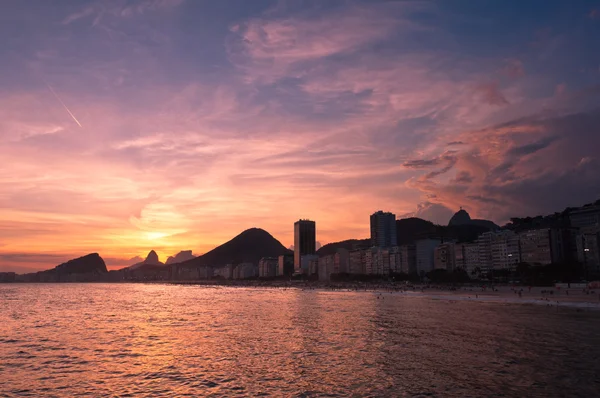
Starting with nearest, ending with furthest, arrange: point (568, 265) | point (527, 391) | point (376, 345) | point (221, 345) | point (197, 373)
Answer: point (527, 391)
point (197, 373)
point (376, 345)
point (221, 345)
point (568, 265)

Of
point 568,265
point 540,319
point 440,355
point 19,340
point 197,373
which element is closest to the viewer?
point 197,373

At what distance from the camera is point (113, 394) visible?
29.0m

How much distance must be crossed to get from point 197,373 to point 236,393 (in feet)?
24.2

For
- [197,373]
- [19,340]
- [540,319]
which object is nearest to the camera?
[197,373]

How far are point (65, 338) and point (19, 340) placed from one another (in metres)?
5.35

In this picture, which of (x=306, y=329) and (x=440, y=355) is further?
(x=306, y=329)

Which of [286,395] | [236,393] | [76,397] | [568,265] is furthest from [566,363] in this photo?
[568,265]

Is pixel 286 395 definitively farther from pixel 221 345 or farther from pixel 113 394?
pixel 221 345

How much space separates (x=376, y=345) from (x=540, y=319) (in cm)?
3495

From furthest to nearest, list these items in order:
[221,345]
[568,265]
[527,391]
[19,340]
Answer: [568,265]
[19,340]
[221,345]
[527,391]

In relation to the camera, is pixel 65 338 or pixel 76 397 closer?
pixel 76 397

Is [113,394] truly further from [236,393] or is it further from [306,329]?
[306,329]

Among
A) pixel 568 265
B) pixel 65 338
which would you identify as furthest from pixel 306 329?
pixel 568 265

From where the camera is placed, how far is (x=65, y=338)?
186 feet
